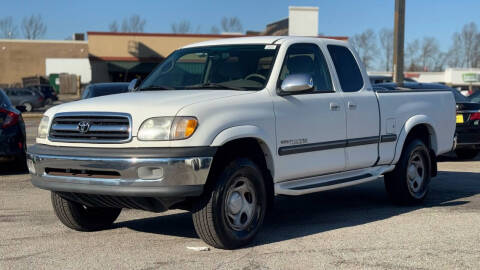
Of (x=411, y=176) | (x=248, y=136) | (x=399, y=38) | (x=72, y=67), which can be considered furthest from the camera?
(x=72, y=67)

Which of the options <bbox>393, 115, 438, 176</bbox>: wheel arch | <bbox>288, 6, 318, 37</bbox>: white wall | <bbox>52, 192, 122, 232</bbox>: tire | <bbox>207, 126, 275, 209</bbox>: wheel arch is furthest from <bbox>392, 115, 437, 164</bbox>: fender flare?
<bbox>288, 6, 318, 37</bbox>: white wall

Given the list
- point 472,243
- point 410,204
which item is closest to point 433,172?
point 410,204

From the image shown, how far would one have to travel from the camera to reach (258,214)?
6.38 metres

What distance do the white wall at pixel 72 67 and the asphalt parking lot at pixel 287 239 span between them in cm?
6102

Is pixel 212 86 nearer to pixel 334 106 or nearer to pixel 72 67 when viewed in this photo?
pixel 334 106

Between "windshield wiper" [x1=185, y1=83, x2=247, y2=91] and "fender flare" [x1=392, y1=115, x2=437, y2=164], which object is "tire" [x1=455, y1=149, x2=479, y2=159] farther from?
"windshield wiper" [x1=185, y1=83, x2=247, y2=91]

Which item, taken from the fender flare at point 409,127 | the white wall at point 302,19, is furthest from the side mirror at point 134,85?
the white wall at point 302,19

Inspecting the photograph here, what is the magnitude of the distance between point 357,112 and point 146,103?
267cm

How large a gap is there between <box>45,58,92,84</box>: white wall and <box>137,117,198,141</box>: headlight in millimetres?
63653

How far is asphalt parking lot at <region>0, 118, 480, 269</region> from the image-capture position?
566 centimetres

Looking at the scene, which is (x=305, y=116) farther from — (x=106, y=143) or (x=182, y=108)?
(x=106, y=143)

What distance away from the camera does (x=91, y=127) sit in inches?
234

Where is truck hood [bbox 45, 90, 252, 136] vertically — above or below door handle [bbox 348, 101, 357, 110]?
above

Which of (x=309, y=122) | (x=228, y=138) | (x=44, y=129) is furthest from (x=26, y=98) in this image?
(x=228, y=138)
